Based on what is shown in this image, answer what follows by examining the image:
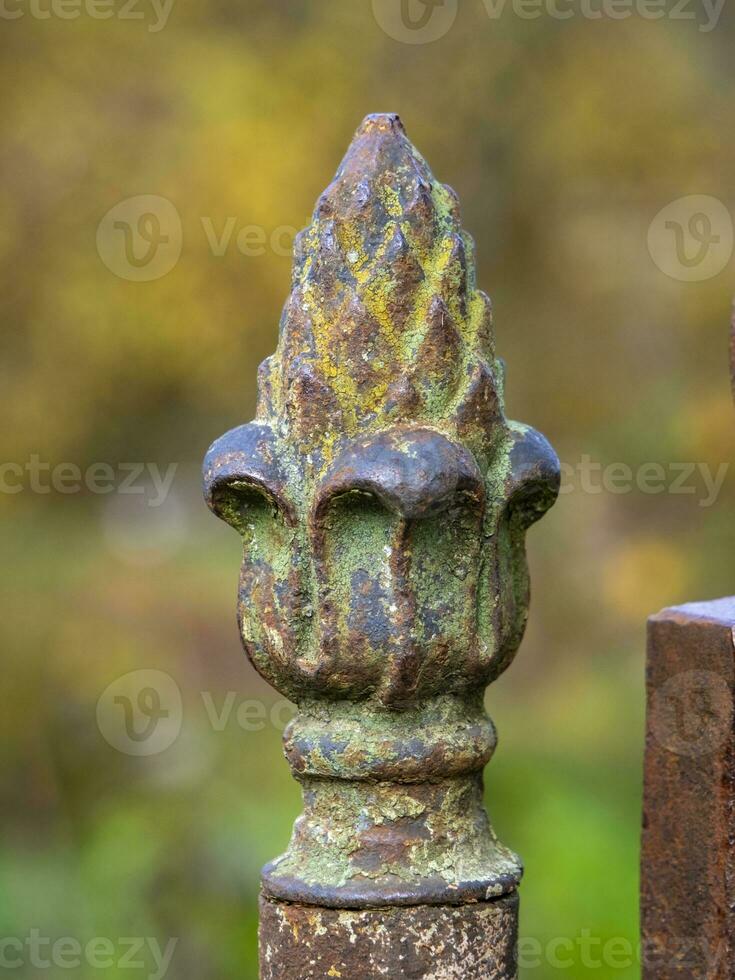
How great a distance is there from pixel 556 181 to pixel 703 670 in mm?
4316

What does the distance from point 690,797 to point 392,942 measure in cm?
55

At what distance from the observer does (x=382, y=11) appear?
6066 millimetres

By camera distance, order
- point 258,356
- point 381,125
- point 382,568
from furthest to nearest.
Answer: point 258,356
point 381,125
point 382,568

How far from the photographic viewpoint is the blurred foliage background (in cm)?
588

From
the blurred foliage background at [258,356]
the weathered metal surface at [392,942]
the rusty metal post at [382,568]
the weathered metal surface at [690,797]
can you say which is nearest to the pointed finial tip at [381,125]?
the rusty metal post at [382,568]

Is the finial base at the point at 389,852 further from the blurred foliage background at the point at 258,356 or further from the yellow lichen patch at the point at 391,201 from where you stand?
A: the blurred foliage background at the point at 258,356

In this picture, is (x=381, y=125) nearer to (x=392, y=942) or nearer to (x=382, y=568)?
(x=382, y=568)

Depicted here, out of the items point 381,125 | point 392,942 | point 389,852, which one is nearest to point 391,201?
point 381,125

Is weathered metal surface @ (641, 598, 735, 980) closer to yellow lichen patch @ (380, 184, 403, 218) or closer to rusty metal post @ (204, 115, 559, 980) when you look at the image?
rusty metal post @ (204, 115, 559, 980)

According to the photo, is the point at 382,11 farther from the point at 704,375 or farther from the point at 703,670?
the point at 703,670

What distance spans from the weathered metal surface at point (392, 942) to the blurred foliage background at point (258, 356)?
3593 millimetres

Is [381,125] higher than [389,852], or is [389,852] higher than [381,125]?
[381,125]

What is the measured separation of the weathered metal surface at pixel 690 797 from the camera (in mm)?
2223

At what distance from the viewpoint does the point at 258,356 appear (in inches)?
243
